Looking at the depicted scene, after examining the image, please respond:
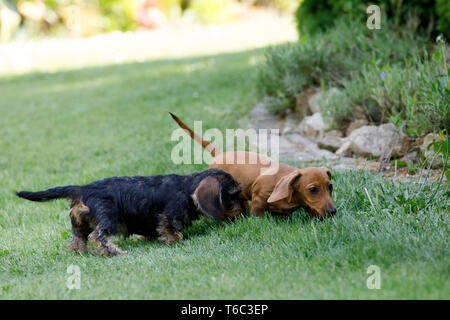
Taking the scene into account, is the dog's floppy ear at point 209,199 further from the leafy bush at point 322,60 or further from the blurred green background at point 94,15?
the blurred green background at point 94,15

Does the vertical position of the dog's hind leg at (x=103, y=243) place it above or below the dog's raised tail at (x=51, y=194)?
below

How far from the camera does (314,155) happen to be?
6.01 m

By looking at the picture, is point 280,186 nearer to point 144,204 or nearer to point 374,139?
point 144,204

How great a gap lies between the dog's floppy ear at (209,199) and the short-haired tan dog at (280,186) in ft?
1.07

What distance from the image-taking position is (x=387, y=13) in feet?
28.0

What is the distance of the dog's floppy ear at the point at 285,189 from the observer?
398 centimetres

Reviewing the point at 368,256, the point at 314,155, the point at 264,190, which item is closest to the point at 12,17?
the point at 314,155

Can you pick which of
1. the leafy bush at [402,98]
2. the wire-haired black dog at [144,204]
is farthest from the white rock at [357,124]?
the wire-haired black dog at [144,204]

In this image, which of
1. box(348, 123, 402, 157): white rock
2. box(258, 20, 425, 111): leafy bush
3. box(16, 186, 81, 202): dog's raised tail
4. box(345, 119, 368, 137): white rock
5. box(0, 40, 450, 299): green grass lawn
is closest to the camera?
box(0, 40, 450, 299): green grass lawn

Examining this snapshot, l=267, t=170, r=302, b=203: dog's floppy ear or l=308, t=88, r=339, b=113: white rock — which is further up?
l=308, t=88, r=339, b=113: white rock

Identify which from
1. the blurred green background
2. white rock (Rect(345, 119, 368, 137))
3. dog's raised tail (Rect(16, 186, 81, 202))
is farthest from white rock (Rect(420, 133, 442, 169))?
the blurred green background

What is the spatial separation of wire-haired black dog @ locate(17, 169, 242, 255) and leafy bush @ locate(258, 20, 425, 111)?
355cm

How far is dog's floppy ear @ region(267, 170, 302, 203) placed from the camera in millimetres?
3982

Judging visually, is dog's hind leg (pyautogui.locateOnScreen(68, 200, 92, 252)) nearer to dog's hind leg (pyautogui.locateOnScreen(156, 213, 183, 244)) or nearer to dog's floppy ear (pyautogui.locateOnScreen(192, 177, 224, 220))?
dog's hind leg (pyautogui.locateOnScreen(156, 213, 183, 244))
